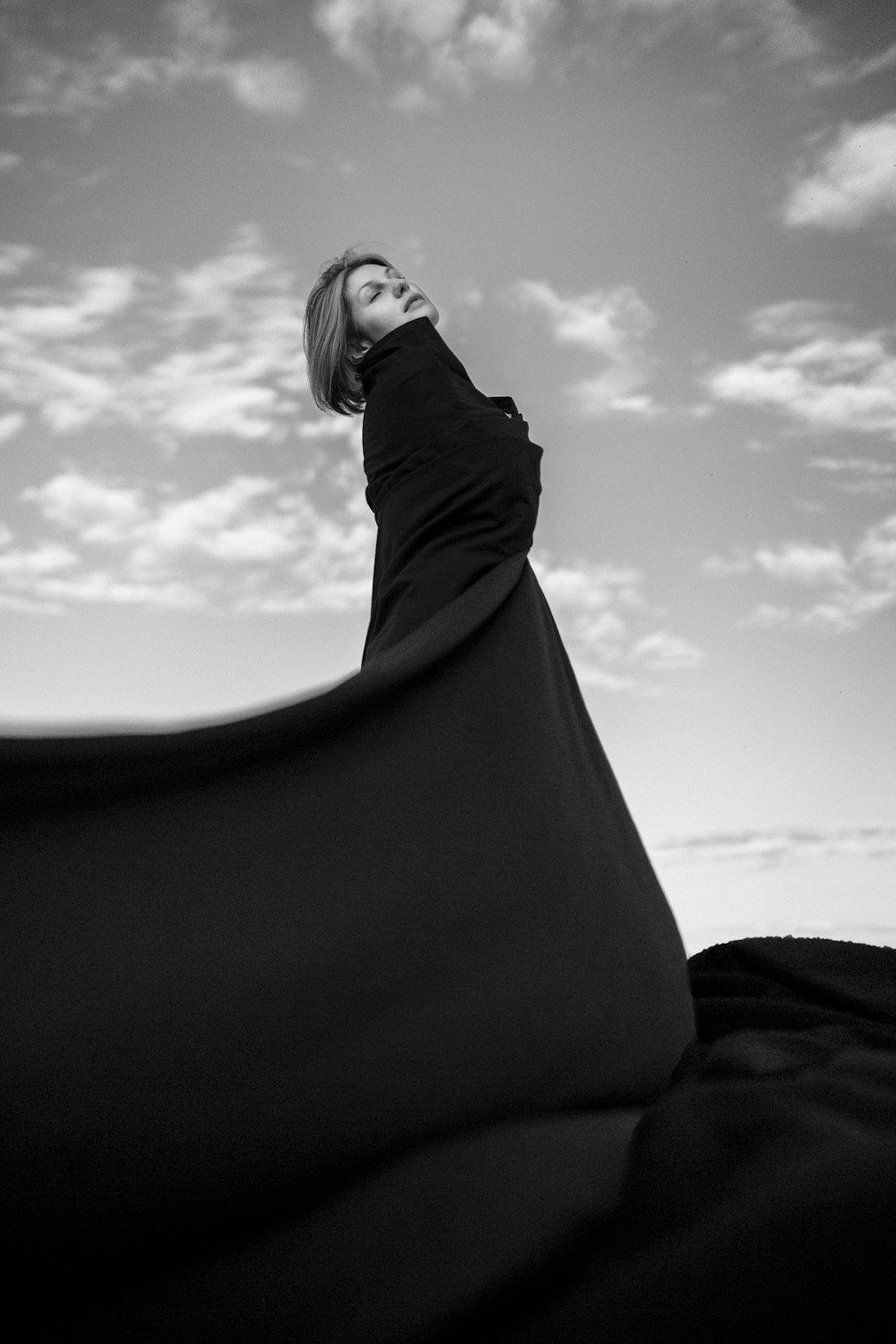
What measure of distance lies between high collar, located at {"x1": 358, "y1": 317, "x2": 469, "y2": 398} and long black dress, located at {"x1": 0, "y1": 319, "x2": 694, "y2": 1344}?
660 mm

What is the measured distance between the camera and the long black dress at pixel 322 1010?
0.87 metres

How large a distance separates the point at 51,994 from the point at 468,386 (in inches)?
53.0

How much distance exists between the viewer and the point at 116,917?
1.02 m

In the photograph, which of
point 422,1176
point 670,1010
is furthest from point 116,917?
point 670,1010

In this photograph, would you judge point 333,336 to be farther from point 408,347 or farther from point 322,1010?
point 322,1010

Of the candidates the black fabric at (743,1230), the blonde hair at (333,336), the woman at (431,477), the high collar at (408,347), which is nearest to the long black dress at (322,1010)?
the black fabric at (743,1230)

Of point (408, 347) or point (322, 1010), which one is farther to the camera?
point (408, 347)

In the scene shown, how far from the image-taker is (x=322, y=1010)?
3.46 ft

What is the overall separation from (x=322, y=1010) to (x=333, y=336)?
1507 millimetres

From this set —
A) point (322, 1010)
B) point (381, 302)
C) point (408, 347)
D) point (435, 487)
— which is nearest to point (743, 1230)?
point (322, 1010)

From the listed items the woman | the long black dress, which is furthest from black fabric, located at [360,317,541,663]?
the long black dress

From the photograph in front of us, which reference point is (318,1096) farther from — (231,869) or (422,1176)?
(231,869)

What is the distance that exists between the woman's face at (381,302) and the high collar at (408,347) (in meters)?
0.14

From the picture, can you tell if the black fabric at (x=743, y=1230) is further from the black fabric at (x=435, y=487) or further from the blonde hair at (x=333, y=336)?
the blonde hair at (x=333, y=336)
